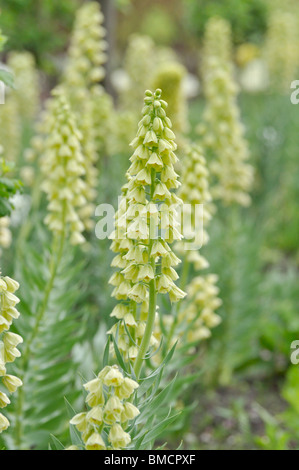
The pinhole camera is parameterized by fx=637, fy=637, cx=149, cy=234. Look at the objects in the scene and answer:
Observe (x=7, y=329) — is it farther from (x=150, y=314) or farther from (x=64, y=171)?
(x=64, y=171)

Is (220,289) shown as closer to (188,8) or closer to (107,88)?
(107,88)

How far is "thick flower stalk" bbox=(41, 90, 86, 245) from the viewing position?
2164mm

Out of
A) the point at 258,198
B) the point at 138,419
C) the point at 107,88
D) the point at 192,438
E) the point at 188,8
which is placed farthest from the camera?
the point at 188,8

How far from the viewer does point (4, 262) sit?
3.47 metres

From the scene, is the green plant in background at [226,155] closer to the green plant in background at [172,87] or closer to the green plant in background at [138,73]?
the green plant in background at [172,87]

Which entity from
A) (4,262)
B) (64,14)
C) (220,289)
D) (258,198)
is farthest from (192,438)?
(64,14)

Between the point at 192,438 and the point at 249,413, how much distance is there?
17.3 inches

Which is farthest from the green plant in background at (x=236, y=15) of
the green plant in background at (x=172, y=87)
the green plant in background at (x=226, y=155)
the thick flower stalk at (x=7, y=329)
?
the thick flower stalk at (x=7, y=329)

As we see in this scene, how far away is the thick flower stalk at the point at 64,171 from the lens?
7.10 ft

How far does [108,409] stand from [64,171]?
1110mm

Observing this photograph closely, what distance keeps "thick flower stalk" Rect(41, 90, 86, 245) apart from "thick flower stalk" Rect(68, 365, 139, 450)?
37.1 inches

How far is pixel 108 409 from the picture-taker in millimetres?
1302

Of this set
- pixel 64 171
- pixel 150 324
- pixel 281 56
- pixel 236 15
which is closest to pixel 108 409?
pixel 150 324

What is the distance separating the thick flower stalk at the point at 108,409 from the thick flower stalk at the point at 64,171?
3.10 feet
